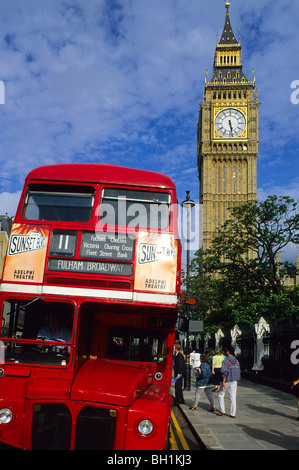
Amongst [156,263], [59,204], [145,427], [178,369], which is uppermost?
[59,204]

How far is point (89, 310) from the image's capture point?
22.3 feet

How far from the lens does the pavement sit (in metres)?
8.09

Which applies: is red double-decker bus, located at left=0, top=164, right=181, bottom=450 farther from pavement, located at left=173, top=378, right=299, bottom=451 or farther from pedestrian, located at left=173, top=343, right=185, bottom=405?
pedestrian, located at left=173, top=343, right=185, bottom=405

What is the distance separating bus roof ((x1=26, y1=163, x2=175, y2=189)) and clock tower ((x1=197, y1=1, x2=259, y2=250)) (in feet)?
216

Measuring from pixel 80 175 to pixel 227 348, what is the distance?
6502 millimetres

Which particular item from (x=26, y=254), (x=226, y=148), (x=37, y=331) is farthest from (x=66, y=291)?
(x=226, y=148)

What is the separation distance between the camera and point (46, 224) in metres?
6.64

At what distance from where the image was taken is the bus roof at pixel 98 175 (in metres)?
7.11

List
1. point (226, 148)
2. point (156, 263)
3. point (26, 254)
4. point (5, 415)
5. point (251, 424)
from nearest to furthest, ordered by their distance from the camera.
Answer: point (5, 415) < point (26, 254) < point (156, 263) < point (251, 424) < point (226, 148)

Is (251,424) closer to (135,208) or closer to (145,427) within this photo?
(145,427)

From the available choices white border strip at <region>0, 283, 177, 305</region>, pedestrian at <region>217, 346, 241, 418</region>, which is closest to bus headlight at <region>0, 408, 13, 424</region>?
white border strip at <region>0, 283, 177, 305</region>

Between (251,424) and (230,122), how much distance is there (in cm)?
6774
